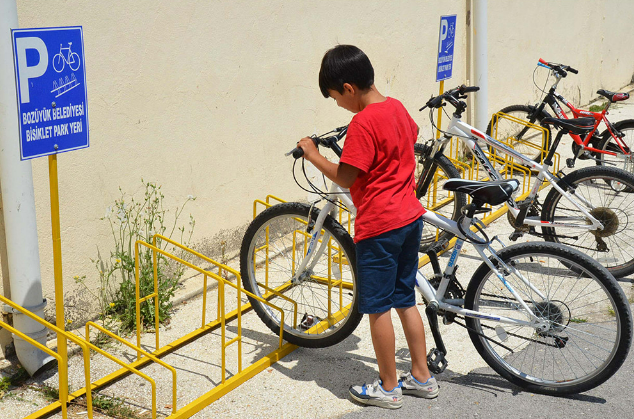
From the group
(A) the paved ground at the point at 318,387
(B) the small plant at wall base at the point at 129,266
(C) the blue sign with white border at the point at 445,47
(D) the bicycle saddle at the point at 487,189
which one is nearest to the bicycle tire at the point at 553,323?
(A) the paved ground at the point at 318,387

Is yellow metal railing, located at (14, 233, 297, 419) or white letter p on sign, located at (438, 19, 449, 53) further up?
white letter p on sign, located at (438, 19, 449, 53)

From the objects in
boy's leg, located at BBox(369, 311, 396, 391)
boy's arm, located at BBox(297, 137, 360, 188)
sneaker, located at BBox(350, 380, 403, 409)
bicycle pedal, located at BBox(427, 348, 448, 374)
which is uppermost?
boy's arm, located at BBox(297, 137, 360, 188)

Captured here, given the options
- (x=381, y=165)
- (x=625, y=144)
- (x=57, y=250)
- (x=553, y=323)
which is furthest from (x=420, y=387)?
(x=625, y=144)

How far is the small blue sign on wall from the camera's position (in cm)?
304

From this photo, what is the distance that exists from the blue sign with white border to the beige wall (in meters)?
0.71

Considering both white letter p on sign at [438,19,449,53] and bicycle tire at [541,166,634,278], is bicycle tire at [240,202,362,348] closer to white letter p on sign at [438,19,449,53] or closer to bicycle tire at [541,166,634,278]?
bicycle tire at [541,166,634,278]

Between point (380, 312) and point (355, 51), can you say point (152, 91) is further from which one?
point (380, 312)

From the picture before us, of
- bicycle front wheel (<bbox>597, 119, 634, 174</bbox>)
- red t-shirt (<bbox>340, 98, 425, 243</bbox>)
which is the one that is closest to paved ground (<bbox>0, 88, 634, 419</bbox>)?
red t-shirt (<bbox>340, 98, 425, 243</bbox>)

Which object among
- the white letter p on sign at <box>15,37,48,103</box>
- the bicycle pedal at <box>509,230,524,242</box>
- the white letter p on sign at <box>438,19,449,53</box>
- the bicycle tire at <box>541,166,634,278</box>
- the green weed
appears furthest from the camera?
the white letter p on sign at <box>438,19,449,53</box>

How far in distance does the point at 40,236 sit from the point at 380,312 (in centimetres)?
193

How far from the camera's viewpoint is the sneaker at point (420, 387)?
3.60 meters

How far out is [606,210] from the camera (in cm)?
513

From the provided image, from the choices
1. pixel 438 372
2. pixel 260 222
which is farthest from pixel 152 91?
pixel 438 372

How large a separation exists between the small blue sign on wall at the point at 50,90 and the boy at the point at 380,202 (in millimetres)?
1056
